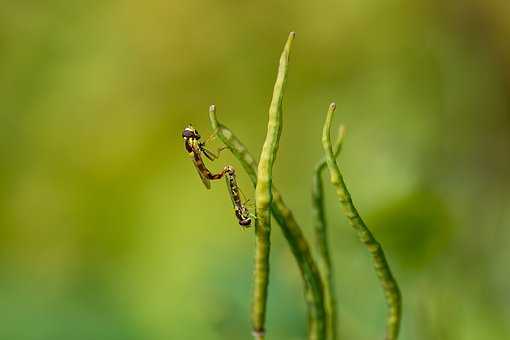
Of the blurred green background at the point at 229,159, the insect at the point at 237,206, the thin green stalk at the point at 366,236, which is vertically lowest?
the thin green stalk at the point at 366,236

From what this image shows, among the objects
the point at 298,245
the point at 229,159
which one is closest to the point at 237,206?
the point at 298,245

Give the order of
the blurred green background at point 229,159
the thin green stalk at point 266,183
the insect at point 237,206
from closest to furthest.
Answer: the thin green stalk at point 266,183 < the insect at point 237,206 < the blurred green background at point 229,159

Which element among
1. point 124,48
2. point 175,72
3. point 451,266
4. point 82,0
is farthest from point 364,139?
point 82,0

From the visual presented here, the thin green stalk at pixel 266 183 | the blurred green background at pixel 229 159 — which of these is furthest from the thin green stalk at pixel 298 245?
the blurred green background at pixel 229 159

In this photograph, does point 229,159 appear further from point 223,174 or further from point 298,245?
point 298,245

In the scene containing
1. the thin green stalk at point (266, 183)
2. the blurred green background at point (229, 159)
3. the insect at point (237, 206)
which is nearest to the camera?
the thin green stalk at point (266, 183)

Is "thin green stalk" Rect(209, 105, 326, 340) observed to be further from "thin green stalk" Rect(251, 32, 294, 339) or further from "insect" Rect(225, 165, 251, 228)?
"insect" Rect(225, 165, 251, 228)

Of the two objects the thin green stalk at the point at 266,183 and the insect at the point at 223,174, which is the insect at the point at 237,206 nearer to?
the insect at the point at 223,174

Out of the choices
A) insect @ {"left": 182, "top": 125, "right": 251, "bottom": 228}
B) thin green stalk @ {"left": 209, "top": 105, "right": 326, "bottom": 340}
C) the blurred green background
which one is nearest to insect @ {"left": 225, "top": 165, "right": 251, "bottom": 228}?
insect @ {"left": 182, "top": 125, "right": 251, "bottom": 228}
